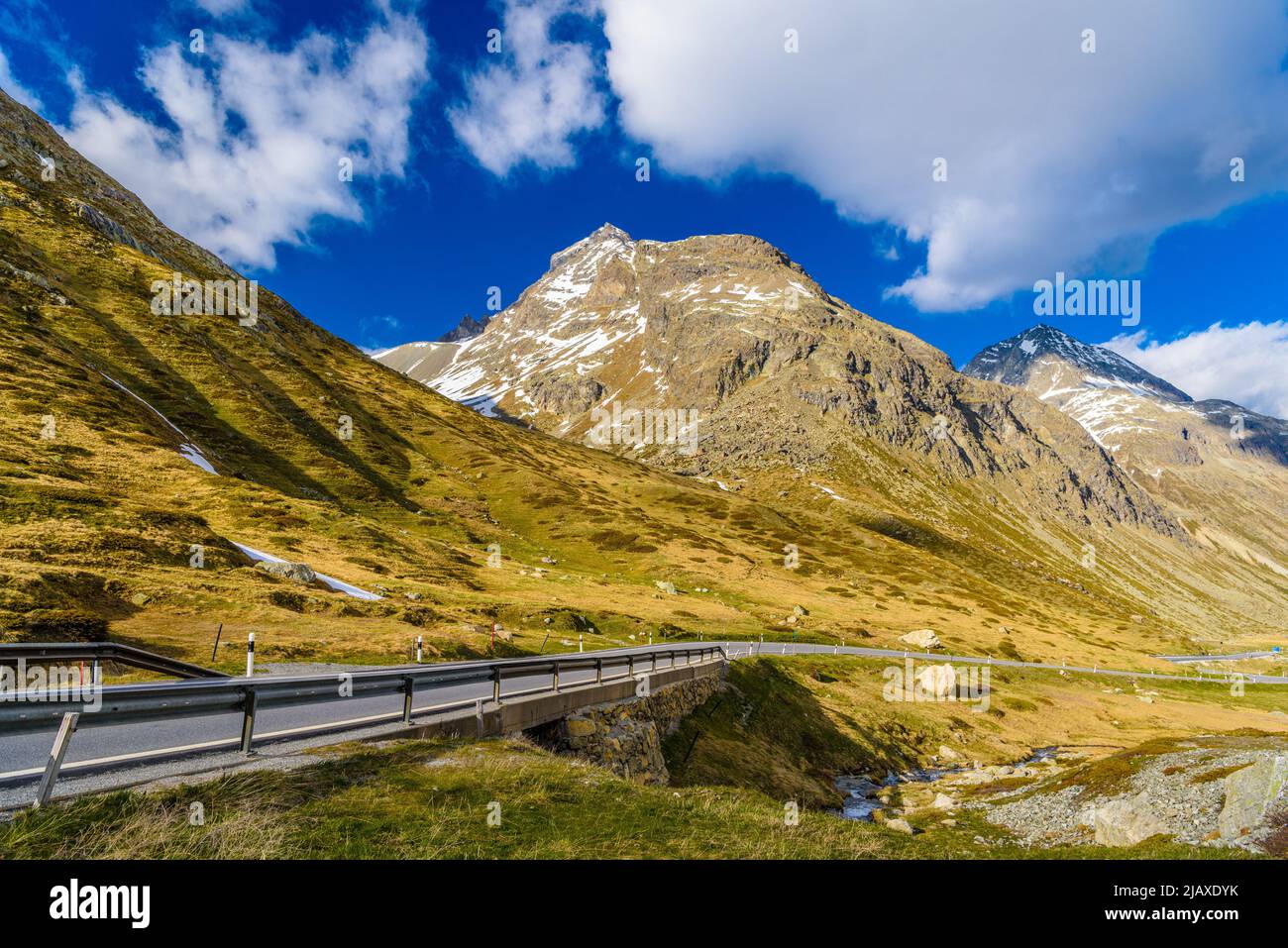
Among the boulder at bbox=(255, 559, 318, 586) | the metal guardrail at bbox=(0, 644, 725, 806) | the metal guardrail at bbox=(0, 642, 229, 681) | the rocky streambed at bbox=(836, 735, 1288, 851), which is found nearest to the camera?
the metal guardrail at bbox=(0, 644, 725, 806)

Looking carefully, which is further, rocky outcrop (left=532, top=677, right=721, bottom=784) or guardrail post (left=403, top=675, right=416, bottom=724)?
rocky outcrop (left=532, top=677, right=721, bottom=784)

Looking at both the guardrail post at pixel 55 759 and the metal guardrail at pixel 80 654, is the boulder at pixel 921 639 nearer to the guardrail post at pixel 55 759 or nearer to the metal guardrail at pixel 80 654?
the metal guardrail at pixel 80 654

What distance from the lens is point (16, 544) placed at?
97.7 feet

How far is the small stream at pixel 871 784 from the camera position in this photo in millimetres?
29000

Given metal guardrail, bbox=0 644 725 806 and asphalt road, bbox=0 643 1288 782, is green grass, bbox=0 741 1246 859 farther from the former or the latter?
asphalt road, bbox=0 643 1288 782

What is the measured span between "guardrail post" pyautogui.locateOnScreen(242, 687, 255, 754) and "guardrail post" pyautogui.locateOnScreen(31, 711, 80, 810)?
2560 mm

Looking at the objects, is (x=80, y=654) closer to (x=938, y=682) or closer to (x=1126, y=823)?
(x=1126, y=823)

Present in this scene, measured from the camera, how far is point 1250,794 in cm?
1902

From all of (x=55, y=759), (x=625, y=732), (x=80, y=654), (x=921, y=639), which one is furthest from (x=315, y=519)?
(x=921, y=639)

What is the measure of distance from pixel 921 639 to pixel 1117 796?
56809 millimetres

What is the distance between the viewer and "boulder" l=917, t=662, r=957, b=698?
52.4 metres

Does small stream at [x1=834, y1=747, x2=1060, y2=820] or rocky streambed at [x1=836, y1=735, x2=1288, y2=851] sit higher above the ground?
rocky streambed at [x1=836, y1=735, x2=1288, y2=851]

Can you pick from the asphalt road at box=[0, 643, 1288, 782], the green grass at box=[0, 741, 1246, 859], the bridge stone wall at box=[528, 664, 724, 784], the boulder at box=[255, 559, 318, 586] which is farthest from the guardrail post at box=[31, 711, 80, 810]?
the boulder at box=[255, 559, 318, 586]

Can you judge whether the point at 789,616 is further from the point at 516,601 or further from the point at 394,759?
the point at 394,759
